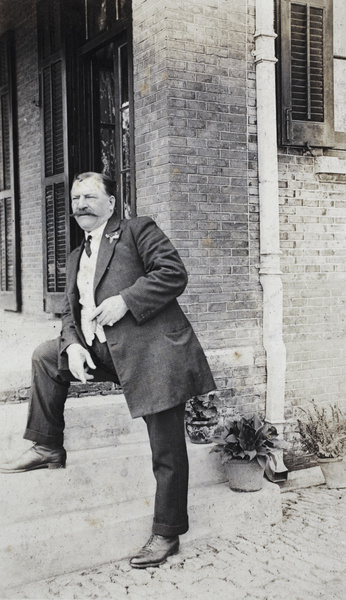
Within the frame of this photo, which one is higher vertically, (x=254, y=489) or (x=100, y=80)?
(x=100, y=80)

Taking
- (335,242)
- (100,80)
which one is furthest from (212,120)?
(100,80)

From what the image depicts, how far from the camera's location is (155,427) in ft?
12.7

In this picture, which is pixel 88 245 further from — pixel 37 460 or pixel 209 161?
pixel 209 161

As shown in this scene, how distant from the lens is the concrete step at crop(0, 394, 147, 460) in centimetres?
436

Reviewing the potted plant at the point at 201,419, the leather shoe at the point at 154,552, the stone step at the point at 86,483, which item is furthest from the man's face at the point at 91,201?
the leather shoe at the point at 154,552

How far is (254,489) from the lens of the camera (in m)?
4.70

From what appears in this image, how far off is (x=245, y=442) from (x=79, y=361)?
1559mm

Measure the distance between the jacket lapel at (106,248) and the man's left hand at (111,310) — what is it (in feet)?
0.63

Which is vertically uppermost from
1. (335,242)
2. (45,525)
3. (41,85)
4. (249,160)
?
(41,85)

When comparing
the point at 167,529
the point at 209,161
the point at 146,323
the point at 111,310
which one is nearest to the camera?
the point at 111,310

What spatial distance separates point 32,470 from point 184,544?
3.48ft

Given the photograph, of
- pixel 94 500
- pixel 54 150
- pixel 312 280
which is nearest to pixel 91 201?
pixel 94 500

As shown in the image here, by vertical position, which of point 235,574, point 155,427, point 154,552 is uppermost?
point 155,427

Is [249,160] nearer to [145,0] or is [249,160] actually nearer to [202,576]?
[145,0]
